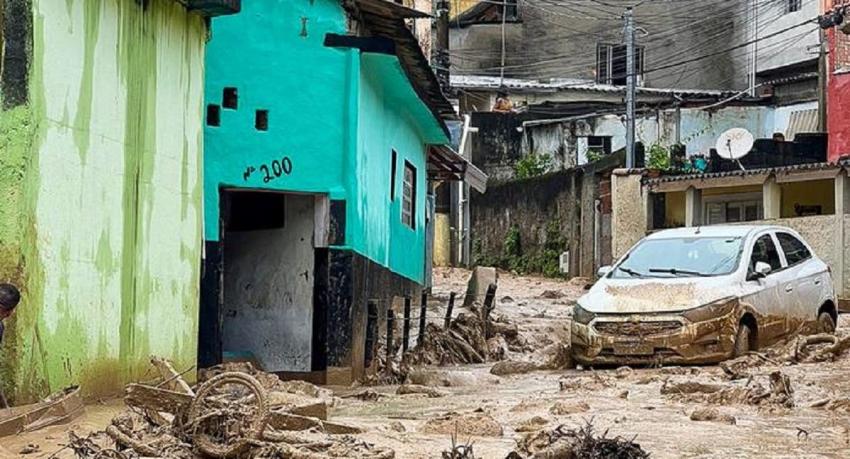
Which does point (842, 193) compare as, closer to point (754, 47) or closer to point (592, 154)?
point (592, 154)

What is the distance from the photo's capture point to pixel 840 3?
29891mm

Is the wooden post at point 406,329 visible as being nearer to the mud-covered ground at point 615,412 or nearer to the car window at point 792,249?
the mud-covered ground at point 615,412

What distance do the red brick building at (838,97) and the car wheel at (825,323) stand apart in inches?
618

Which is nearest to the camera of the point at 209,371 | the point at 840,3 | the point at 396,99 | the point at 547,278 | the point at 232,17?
the point at 209,371

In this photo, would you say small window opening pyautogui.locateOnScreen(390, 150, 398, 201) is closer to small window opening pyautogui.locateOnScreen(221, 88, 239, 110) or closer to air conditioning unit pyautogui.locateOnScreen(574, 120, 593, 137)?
small window opening pyautogui.locateOnScreen(221, 88, 239, 110)

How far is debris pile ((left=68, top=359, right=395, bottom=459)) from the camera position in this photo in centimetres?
690

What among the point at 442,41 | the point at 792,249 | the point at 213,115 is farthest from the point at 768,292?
the point at 442,41

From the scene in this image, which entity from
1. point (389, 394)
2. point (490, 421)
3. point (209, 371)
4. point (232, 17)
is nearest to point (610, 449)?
point (490, 421)

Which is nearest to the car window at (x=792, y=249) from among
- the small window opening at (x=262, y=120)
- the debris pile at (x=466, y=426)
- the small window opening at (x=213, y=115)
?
the small window opening at (x=262, y=120)

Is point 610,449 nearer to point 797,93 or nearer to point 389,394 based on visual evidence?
point 389,394

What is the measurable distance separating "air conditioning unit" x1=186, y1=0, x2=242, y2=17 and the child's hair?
4.31 meters

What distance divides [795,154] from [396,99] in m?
17.7

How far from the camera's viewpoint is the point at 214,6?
11648 millimetres

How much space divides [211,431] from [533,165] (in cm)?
3403
